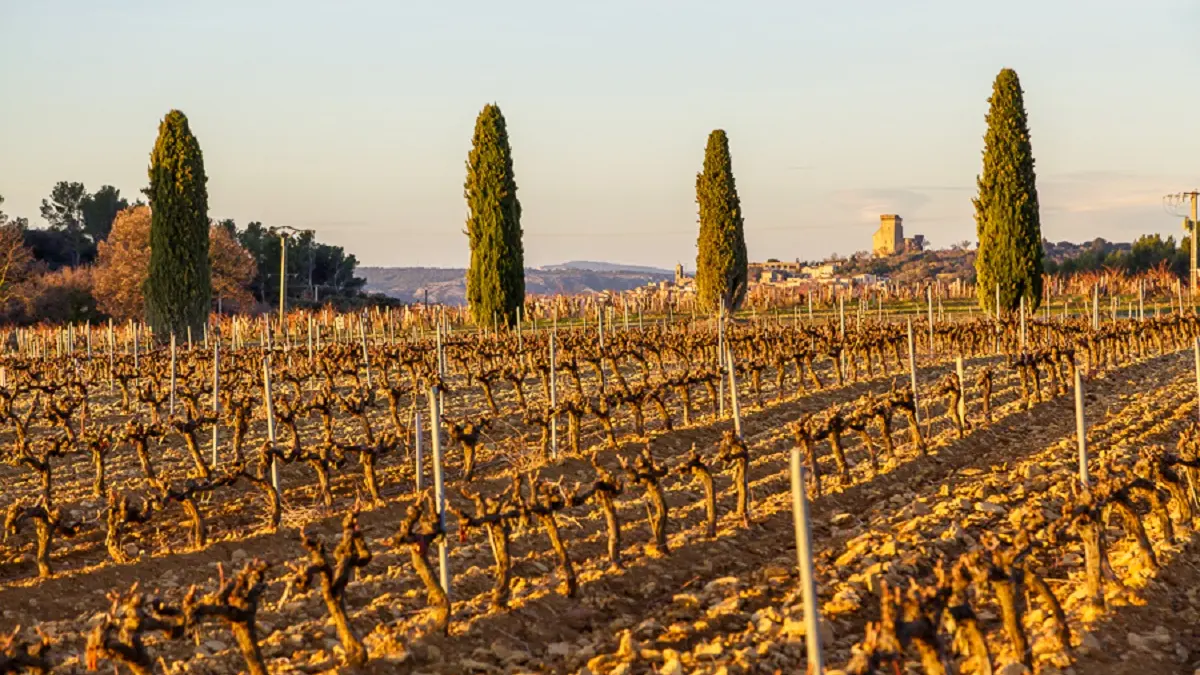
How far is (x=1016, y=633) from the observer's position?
7629 mm

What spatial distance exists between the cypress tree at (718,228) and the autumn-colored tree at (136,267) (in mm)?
20617

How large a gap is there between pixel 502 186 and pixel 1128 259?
144 feet

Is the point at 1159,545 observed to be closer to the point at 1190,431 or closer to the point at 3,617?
the point at 1190,431

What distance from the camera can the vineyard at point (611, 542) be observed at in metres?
8.08

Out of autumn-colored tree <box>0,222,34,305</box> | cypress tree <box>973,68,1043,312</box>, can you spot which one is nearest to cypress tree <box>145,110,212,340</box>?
autumn-colored tree <box>0,222,34,305</box>

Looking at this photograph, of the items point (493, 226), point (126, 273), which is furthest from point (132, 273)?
point (493, 226)

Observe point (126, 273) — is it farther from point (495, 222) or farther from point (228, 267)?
point (495, 222)

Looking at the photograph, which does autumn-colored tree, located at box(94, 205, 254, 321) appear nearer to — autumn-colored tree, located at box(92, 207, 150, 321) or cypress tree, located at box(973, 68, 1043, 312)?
autumn-colored tree, located at box(92, 207, 150, 321)

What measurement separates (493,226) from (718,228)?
27.5 ft

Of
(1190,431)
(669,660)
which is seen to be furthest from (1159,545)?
(669,660)

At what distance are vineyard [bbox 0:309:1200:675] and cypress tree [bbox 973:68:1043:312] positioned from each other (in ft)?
55.0

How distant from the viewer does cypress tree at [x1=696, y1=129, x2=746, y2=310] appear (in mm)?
41250

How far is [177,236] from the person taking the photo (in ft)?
122

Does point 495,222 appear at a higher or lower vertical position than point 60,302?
higher
